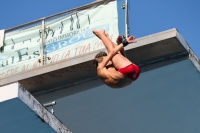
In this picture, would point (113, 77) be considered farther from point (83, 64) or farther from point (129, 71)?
point (83, 64)

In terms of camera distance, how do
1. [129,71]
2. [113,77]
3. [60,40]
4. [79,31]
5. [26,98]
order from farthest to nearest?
[60,40]
[79,31]
[26,98]
[113,77]
[129,71]

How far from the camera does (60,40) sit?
11.3m

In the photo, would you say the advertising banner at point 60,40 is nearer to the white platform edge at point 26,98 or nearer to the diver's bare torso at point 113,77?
the white platform edge at point 26,98

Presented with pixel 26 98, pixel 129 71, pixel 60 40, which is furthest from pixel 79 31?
pixel 129 71

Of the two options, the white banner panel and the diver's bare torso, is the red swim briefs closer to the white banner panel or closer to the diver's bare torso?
the diver's bare torso

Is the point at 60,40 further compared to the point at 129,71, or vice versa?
the point at 60,40

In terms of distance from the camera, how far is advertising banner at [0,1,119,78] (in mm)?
10906

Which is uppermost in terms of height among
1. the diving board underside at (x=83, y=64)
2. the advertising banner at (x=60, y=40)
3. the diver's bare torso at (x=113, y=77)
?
the advertising banner at (x=60, y=40)

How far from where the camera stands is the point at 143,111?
34.1 feet

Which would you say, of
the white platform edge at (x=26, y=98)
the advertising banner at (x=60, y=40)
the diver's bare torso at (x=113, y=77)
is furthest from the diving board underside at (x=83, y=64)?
the diver's bare torso at (x=113, y=77)

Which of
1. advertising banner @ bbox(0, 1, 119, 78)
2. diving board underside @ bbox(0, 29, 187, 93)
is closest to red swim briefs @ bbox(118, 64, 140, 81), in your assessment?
diving board underside @ bbox(0, 29, 187, 93)

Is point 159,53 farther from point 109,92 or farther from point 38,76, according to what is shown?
point 38,76

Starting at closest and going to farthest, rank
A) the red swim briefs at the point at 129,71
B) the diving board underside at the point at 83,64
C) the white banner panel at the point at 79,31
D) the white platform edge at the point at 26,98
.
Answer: the red swim briefs at the point at 129,71 → the white platform edge at the point at 26,98 → the diving board underside at the point at 83,64 → the white banner panel at the point at 79,31

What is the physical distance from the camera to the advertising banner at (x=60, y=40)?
35.8 ft
